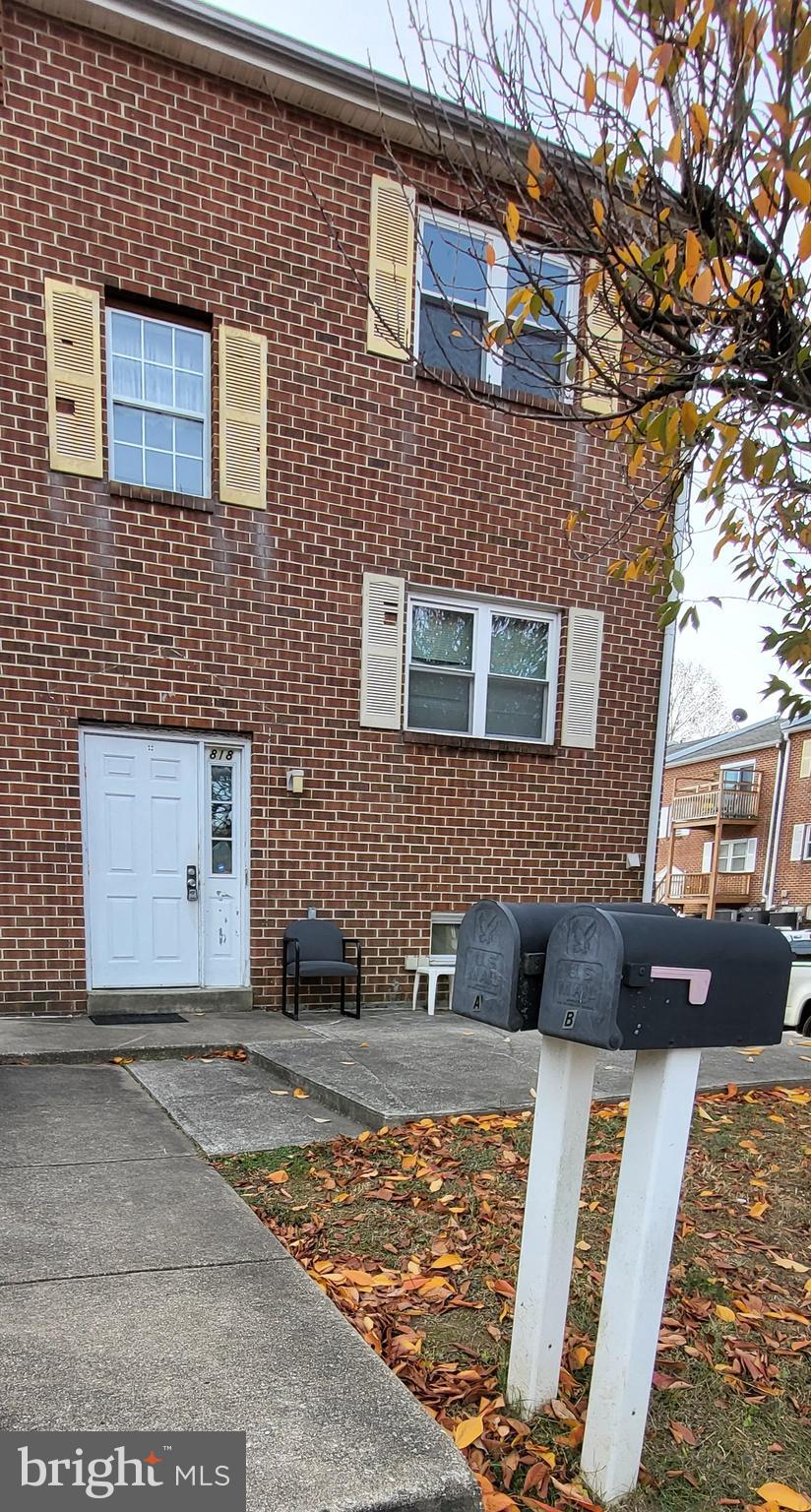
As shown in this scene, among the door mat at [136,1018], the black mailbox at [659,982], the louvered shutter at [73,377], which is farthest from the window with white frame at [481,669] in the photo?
the black mailbox at [659,982]

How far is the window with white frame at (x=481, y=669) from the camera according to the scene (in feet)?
26.5

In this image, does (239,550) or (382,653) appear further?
(382,653)

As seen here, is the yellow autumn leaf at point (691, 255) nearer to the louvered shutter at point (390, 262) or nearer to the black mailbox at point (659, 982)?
the black mailbox at point (659, 982)

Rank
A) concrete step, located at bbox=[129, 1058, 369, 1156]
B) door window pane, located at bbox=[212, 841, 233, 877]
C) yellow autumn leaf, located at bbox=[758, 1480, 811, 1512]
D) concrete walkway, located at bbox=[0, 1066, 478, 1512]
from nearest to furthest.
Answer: concrete walkway, located at bbox=[0, 1066, 478, 1512] → yellow autumn leaf, located at bbox=[758, 1480, 811, 1512] → concrete step, located at bbox=[129, 1058, 369, 1156] → door window pane, located at bbox=[212, 841, 233, 877]

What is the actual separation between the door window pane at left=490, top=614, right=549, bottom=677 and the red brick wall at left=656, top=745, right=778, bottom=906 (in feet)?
63.0

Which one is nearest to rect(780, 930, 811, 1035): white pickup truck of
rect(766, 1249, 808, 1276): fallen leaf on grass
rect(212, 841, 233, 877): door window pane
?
rect(212, 841, 233, 877): door window pane

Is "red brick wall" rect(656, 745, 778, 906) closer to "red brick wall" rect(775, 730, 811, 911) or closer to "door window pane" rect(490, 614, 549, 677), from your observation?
"red brick wall" rect(775, 730, 811, 911)

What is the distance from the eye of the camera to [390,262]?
7578 millimetres

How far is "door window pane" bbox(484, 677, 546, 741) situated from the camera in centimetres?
842

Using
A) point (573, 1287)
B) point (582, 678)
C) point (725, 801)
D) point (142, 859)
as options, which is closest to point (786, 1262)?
point (573, 1287)

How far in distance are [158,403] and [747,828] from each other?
1038 inches

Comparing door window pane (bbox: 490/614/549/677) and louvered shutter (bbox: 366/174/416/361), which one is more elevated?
louvered shutter (bbox: 366/174/416/361)

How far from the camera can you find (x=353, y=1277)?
9.16 feet

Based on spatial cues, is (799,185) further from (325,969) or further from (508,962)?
(325,969)
